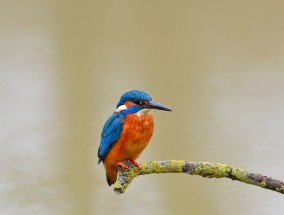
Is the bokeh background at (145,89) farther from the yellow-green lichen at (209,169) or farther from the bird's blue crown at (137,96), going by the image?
the yellow-green lichen at (209,169)

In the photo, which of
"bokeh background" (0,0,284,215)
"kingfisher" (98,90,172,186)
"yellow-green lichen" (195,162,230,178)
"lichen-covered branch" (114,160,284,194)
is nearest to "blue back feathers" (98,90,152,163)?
"kingfisher" (98,90,172,186)

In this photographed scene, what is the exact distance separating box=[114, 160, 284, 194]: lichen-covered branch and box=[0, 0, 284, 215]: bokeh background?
228 centimetres

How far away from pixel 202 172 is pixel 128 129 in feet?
1.40

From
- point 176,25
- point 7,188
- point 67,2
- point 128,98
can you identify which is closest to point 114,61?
point 176,25

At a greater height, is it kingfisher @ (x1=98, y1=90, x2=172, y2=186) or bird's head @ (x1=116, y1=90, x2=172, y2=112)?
bird's head @ (x1=116, y1=90, x2=172, y2=112)

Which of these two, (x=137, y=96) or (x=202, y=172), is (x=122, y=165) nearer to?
(x=137, y=96)

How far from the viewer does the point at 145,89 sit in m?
5.77

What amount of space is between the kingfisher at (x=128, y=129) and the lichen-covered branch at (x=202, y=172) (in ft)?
0.58

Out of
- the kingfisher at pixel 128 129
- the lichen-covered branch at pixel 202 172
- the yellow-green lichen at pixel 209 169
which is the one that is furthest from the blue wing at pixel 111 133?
the yellow-green lichen at pixel 209 169

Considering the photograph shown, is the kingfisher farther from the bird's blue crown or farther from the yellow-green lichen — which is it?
the yellow-green lichen

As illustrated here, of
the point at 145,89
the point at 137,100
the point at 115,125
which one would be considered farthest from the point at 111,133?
the point at 145,89

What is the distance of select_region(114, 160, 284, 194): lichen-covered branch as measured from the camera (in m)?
2.16

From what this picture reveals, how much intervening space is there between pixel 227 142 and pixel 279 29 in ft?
6.66

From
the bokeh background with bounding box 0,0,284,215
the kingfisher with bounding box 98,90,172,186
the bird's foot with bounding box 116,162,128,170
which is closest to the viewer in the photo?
the bird's foot with bounding box 116,162,128,170
